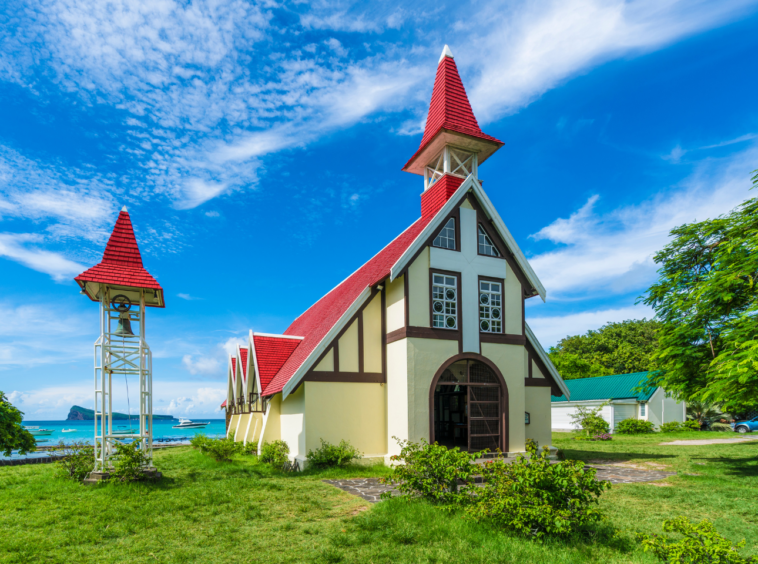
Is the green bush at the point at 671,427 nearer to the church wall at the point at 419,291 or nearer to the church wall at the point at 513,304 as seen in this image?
the church wall at the point at 513,304

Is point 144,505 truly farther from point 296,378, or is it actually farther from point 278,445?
point 278,445

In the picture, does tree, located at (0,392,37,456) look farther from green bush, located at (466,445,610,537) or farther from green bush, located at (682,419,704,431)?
green bush, located at (682,419,704,431)

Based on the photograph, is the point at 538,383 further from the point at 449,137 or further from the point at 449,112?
the point at 449,112

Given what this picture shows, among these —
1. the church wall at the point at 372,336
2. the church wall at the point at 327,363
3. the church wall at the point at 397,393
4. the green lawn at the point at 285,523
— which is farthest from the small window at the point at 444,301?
the green lawn at the point at 285,523

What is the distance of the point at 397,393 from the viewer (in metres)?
14.8

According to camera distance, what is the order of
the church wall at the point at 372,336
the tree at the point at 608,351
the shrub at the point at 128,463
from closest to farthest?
the shrub at the point at 128,463, the church wall at the point at 372,336, the tree at the point at 608,351

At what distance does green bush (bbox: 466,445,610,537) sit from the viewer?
23.3 ft

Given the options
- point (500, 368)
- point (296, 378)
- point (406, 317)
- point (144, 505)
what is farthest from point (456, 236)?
point (144, 505)

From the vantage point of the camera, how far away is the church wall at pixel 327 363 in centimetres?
1478

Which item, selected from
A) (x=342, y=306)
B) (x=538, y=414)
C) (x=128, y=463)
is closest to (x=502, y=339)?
(x=538, y=414)

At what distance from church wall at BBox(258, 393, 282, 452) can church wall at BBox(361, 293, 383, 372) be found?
4.18m

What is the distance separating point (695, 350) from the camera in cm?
1409

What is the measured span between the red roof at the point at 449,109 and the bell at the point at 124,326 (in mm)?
11792

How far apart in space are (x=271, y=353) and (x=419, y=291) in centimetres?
702
